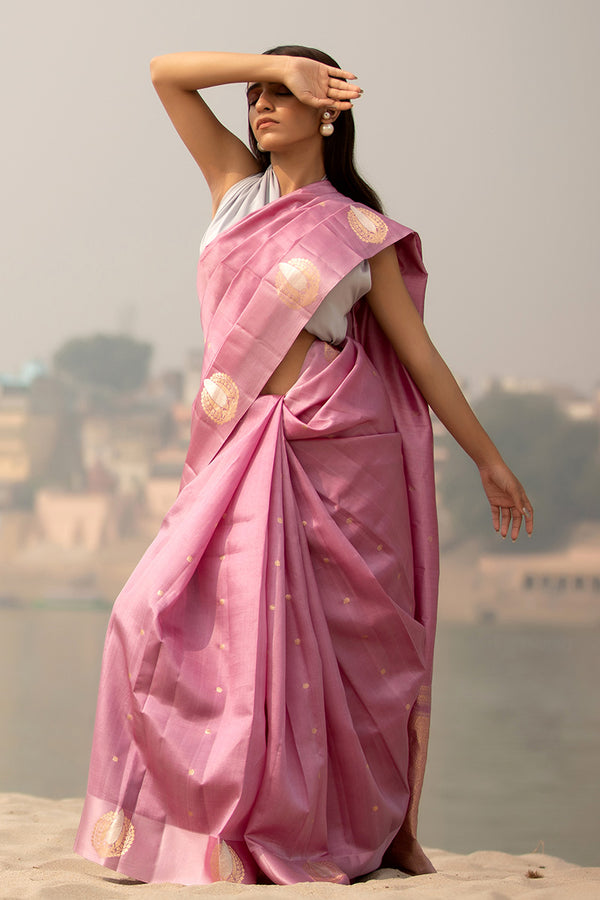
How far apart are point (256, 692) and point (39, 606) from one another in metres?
4.57

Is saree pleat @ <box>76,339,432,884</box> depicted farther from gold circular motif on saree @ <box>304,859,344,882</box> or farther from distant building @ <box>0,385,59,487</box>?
distant building @ <box>0,385,59,487</box>

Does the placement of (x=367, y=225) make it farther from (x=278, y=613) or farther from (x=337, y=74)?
(x=278, y=613)

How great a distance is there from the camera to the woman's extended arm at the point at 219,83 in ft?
6.55

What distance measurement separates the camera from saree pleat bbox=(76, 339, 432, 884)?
1763mm

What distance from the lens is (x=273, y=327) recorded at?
200cm

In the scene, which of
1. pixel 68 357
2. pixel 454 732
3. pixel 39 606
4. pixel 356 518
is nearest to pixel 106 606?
pixel 39 606

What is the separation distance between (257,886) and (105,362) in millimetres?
4918

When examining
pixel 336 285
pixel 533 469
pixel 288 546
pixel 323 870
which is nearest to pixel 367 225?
pixel 336 285

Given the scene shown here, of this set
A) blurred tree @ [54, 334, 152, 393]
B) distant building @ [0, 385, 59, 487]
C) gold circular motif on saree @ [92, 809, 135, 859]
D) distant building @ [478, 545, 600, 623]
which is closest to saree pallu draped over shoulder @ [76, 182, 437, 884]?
gold circular motif on saree @ [92, 809, 135, 859]

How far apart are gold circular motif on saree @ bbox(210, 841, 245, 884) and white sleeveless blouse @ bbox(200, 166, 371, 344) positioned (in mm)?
924

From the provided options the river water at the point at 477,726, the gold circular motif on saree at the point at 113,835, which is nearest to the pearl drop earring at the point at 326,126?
the gold circular motif on saree at the point at 113,835

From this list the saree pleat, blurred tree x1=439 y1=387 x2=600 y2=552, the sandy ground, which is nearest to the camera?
the sandy ground

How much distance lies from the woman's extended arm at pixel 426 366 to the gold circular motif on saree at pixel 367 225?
4 cm

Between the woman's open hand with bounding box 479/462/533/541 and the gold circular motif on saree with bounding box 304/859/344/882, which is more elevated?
the woman's open hand with bounding box 479/462/533/541
